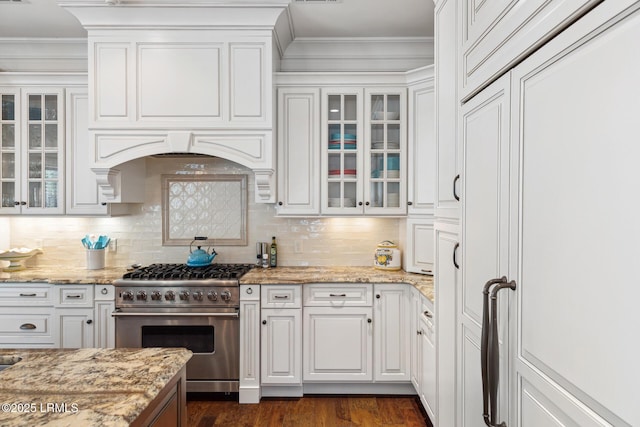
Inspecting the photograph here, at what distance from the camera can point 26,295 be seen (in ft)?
9.97

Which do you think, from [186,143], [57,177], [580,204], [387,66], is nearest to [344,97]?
[387,66]

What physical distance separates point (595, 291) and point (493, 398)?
0.51m

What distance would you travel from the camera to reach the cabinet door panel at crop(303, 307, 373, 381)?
3.06 meters

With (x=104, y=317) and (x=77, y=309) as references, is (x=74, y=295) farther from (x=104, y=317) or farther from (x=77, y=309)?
(x=104, y=317)

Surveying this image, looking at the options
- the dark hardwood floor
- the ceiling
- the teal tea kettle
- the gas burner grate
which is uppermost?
the ceiling

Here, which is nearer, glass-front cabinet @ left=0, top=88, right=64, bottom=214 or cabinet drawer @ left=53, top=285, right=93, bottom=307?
cabinet drawer @ left=53, top=285, right=93, bottom=307

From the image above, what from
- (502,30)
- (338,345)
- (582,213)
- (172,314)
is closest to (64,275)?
(172,314)

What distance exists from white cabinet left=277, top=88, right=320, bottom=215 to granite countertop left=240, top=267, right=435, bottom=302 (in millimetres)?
509

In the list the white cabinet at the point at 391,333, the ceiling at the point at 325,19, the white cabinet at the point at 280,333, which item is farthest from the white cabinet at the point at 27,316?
the white cabinet at the point at 391,333

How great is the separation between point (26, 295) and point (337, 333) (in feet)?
7.89

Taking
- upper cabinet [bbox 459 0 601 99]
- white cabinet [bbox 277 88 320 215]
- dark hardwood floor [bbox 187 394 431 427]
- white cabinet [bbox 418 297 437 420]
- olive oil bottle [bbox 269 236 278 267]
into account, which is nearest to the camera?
upper cabinet [bbox 459 0 601 99]

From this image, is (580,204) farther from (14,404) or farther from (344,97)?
(344,97)

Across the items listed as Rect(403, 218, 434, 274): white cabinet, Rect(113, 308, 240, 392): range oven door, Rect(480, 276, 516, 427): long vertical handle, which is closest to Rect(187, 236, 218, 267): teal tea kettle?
Rect(113, 308, 240, 392): range oven door

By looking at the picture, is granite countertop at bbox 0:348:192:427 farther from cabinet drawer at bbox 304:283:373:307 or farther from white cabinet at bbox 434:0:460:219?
cabinet drawer at bbox 304:283:373:307
